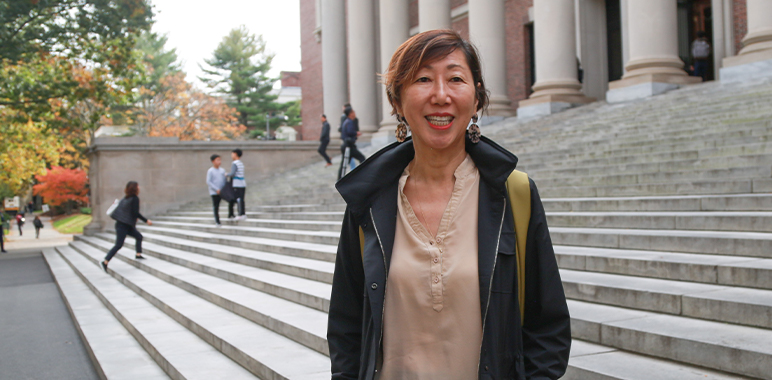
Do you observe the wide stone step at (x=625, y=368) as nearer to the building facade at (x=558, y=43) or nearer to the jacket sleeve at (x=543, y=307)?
the jacket sleeve at (x=543, y=307)

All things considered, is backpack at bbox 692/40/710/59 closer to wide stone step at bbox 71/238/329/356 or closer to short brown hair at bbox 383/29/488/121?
wide stone step at bbox 71/238/329/356

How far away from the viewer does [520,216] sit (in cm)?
180

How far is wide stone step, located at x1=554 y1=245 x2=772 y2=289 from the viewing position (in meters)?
4.46

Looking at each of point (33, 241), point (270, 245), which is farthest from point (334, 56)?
point (270, 245)

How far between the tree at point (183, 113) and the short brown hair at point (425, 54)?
4573 centimetres

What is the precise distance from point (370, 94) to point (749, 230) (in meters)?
21.0

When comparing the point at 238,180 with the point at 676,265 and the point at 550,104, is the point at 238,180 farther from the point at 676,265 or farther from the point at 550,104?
the point at 676,265

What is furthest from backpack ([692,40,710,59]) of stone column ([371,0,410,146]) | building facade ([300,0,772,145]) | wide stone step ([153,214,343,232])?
wide stone step ([153,214,343,232])

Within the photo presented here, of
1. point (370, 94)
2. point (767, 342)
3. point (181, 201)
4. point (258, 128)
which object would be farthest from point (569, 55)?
point (258, 128)

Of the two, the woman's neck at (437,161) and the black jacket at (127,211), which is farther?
the black jacket at (127,211)

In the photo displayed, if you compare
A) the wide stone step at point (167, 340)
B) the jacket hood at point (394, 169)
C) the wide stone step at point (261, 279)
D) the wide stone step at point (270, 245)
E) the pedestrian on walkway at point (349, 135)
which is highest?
the pedestrian on walkway at point (349, 135)

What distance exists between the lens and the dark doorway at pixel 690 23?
19.9 meters

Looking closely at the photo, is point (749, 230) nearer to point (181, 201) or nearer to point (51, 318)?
point (51, 318)

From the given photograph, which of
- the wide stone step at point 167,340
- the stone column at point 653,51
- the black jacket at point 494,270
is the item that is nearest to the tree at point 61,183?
the wide stone step at point 167,340
